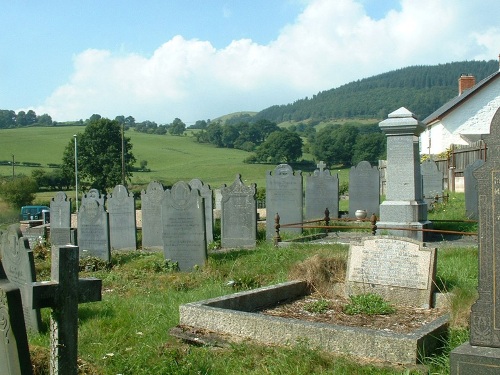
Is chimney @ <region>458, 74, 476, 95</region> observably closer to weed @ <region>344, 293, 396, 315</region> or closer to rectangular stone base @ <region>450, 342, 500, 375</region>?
weed @ <region>344, 293, 396, 315</region>

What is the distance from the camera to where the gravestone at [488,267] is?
499 cm

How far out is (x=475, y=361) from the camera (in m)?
4.88

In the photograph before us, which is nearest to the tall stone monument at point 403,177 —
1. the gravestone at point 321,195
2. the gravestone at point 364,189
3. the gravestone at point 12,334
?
the gravestone at point 321,195

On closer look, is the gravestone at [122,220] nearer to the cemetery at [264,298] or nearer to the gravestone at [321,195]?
the cemetery at [264,298]

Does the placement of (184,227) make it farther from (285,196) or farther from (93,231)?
(285,196)

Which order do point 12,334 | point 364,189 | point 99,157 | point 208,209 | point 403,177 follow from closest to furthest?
point 12,334, point 403,177, point 208,209, point 364,189, point 99,157

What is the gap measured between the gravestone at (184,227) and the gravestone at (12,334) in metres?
8.80

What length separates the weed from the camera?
7.59 meters

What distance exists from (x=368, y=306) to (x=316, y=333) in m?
1.81

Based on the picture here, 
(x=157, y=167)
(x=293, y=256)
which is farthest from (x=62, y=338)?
(x=157, y=167)

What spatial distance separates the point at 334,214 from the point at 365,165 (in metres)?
1.79

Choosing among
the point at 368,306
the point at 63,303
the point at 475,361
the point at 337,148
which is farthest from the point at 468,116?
the point at 63,303

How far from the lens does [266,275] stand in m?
10.2

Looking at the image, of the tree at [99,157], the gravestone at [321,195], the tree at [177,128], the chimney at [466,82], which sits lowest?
the gravestone at [321,195]
